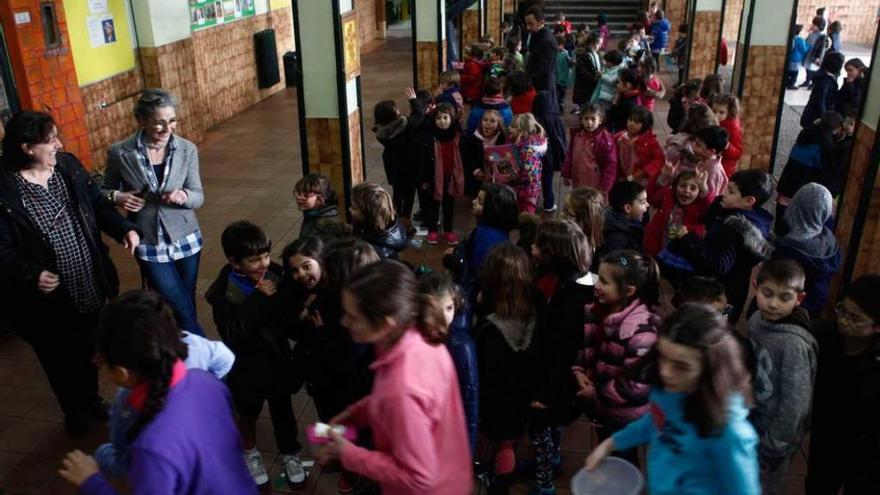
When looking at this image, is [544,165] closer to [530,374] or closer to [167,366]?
[530,374]

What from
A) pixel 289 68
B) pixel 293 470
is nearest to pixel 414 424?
pixel 293 470

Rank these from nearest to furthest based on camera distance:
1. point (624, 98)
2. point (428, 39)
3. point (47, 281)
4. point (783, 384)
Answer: point (783, 384) < point (47, 281) < point (624, 98) < point (428, 39)

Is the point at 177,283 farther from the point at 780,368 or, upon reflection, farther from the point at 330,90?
the point at 780,368

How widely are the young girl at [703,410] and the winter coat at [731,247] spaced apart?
1720 millimetres

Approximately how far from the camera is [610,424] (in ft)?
9.87

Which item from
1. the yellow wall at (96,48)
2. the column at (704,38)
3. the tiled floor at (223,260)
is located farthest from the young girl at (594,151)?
the column at (704,38)

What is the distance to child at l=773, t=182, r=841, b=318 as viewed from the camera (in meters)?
3.74

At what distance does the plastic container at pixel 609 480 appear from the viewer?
2.31 meters

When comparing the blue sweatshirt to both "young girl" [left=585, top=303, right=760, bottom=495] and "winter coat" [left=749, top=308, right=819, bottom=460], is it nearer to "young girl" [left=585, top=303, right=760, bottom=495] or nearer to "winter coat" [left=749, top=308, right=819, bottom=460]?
"young girl" [left=585, top=303, right=760, bottom=495]

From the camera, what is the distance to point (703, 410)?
6.41 ft

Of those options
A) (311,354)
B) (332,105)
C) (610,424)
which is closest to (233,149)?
(332,105)

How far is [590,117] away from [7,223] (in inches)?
160

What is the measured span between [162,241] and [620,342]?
2.53 meters

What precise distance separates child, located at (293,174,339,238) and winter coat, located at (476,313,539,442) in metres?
1.43
